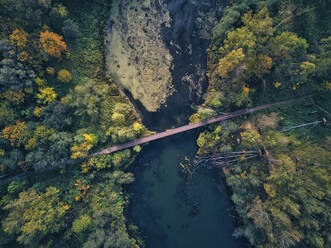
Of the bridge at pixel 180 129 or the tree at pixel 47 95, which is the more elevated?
the tree at pixel 47 95

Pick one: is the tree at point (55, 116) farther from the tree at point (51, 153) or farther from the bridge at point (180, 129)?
the bridge at point (180, 129)

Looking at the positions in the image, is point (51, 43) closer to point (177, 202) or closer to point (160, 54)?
point (160, 54)

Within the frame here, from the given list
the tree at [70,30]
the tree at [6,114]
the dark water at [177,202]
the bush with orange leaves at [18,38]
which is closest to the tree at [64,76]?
the bush with orange leaves at [18,38]

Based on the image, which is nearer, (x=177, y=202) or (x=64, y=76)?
(x=64, y=76)

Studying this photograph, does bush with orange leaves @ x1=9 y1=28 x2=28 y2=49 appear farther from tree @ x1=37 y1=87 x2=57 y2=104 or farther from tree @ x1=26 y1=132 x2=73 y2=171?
tree @ x1=26 y1=132 x2=73 y2=171

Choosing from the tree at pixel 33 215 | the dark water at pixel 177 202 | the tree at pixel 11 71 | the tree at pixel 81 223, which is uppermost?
the tree at pixel 11 71

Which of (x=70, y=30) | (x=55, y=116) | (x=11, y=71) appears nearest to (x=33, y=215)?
(x=55, y=116)

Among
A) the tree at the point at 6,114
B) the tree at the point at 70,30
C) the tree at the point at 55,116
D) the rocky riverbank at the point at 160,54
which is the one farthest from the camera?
the rocky riverbank at the point at 160,54

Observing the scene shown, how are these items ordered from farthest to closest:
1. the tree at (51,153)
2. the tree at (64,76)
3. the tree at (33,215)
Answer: the tree at (64,76), the tree at (51,153), the tree at (33,215)
